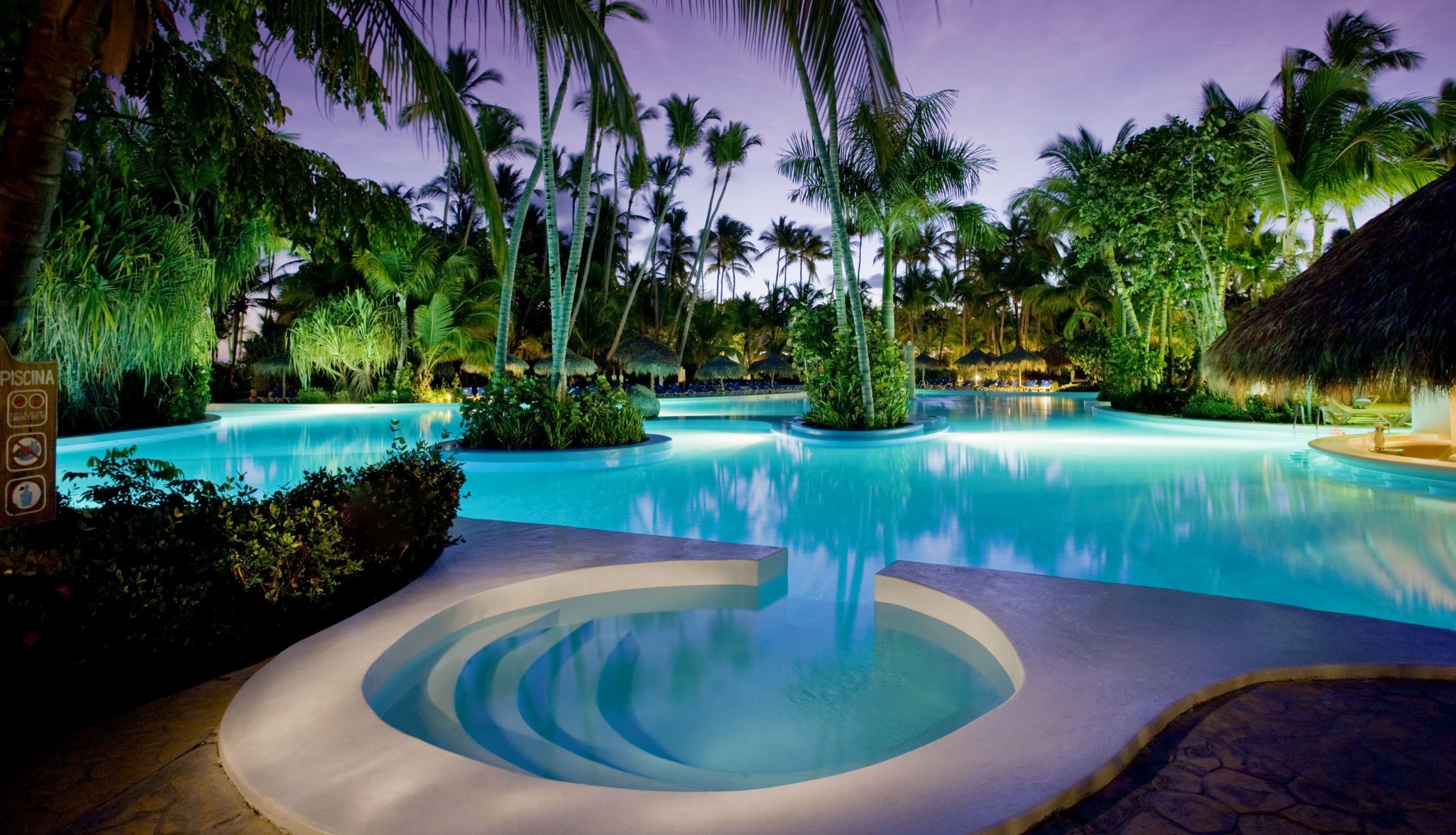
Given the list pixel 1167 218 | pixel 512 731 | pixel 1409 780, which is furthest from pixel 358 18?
pixel 1167 218

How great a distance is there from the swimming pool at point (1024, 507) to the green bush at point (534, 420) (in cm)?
80

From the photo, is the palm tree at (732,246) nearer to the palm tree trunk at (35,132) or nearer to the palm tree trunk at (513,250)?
the palm tree trunk at (513,250)

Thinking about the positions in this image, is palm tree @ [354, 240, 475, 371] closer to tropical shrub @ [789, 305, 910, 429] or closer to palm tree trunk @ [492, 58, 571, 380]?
palm tree trunk @ [492, 58, 571, 380]

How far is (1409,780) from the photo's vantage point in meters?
2.14

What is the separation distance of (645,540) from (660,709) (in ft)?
6.16

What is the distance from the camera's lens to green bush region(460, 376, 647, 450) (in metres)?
10.4

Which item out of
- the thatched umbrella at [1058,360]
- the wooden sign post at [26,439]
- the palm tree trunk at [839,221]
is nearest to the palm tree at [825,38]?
the palm tree trunk at [839,221]

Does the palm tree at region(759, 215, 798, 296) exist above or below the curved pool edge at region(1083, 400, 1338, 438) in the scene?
above

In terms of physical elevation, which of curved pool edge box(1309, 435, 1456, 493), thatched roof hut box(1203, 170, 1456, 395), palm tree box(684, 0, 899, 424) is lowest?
curved pool edge box(1309, 435, 1456, 493)

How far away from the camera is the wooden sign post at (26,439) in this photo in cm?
282

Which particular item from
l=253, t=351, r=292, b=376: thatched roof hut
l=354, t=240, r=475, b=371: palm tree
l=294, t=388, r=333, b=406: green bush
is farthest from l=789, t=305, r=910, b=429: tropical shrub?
l=253, t=351, r=292, b=376: thatched roof hut

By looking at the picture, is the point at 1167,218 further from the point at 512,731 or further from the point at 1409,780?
the point at 512,731

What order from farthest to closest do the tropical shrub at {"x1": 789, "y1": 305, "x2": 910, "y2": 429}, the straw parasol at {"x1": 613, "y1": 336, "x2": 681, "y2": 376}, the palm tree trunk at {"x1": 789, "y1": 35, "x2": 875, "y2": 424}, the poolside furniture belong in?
the straw parasol at {"x1": 613, "y1": 336, "x2": 681, "y2": 376} < the tropical shrub at {"x1": 789, "y1": 305, "x2": 910, "y2": 429} < the palm tree trunk at {"x1": 789, "y1": 35, "x2": 875, "y2": 424} < the poolside furniture

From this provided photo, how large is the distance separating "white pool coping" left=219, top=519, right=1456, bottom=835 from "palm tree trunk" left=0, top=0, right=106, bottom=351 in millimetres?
1899
